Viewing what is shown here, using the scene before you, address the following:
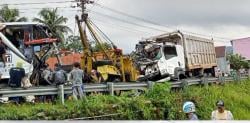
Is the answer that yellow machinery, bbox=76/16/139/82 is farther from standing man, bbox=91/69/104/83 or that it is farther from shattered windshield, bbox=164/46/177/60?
shattered windshield, bbox=164/46/177/60

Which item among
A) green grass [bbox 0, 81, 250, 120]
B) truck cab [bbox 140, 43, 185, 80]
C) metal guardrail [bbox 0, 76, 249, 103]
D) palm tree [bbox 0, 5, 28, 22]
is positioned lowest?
green grass [bbox 0, 81, 250, 120]

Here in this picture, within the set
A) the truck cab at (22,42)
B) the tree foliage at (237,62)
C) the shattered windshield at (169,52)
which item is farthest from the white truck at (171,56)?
the tree foliage at (237,62)

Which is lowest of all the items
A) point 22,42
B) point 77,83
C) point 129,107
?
point 129,107

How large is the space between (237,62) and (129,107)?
2307 inches

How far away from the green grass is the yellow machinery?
385 cm

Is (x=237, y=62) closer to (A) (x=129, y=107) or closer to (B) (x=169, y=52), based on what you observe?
(B) (x=169, y=52)

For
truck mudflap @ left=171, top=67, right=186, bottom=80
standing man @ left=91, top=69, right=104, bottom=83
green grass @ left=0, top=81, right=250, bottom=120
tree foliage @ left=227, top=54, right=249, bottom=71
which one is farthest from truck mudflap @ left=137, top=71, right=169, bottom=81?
tree foliage @ left=227, top=54, right=249, bottom=71

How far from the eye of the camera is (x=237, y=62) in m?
71.6

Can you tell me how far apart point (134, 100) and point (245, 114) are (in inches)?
192

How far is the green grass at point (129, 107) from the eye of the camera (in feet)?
44.4

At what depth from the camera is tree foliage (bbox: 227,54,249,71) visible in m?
69.8

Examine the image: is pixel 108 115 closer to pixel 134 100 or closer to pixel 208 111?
pixel 134 100

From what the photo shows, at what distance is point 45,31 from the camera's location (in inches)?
815

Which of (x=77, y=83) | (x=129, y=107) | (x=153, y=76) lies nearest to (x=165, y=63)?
(x=153, y=76)
